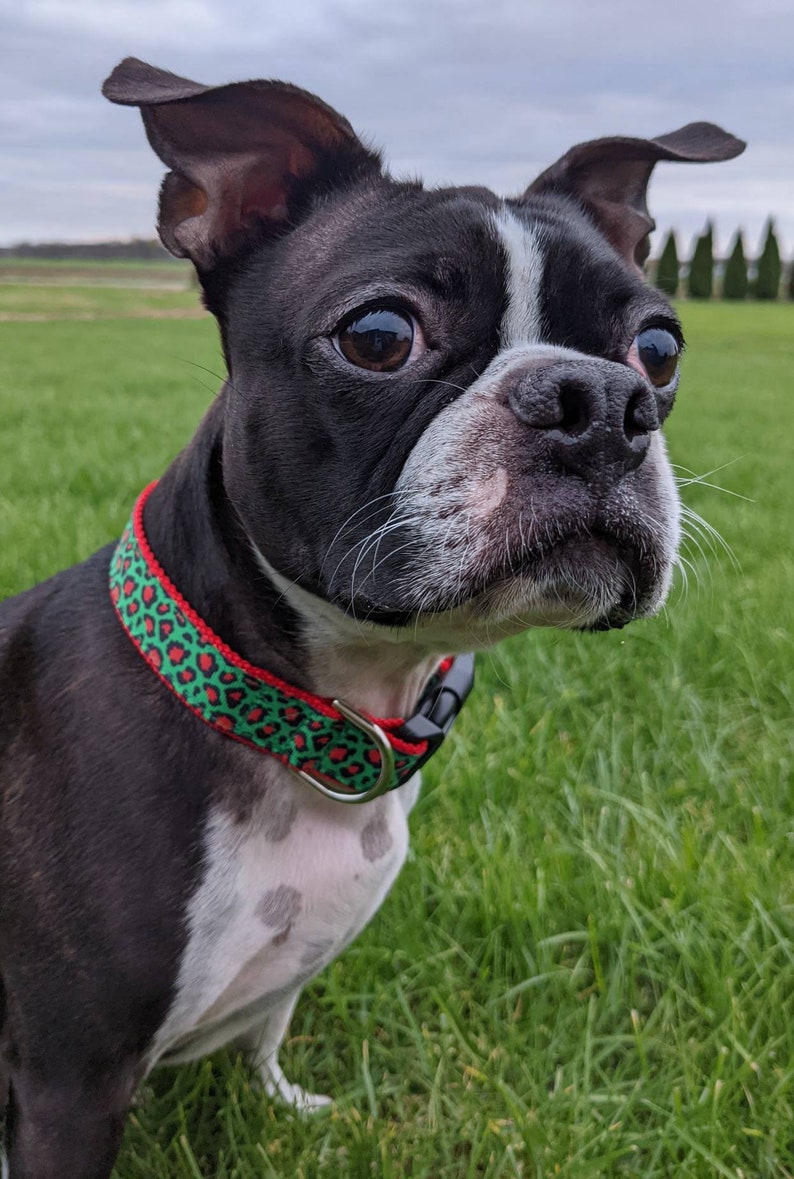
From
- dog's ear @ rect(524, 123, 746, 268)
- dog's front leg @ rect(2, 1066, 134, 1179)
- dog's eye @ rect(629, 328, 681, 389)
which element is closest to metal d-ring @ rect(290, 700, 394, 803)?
dog's front leg @ rect(2, 1066, 134, 1179)

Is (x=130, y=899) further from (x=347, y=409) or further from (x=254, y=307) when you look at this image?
(x=254, y=307)

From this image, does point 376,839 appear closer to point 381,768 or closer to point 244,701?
point 381,768

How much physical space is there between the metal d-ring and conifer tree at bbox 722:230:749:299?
5388 cm

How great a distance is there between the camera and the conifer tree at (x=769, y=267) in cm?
5088

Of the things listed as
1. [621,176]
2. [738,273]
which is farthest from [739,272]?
[621,176]

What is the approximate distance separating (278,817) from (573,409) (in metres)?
0.99

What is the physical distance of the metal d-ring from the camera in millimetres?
2049

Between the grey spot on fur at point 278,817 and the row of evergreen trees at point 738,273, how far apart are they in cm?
5187

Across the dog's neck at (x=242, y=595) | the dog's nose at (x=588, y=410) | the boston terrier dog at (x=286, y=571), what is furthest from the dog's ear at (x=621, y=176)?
the dog's neck at (x=242, y=595)

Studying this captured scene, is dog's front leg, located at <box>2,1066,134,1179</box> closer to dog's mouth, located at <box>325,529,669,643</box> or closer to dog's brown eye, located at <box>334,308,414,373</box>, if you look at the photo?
dog's mouth, located at <box>325,529,669,643</box>

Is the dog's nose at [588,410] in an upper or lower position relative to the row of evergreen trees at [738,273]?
upper

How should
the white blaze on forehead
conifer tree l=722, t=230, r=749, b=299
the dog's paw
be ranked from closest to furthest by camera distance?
the white blaze on forehead
the dog's paw
conifer tree l=722, t=230, r=749, b=299

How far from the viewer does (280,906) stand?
2102mm

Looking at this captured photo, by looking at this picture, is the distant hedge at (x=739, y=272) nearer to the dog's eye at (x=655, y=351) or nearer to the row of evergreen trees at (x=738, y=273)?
the row of evergreen trees at (x=738, y=273)
